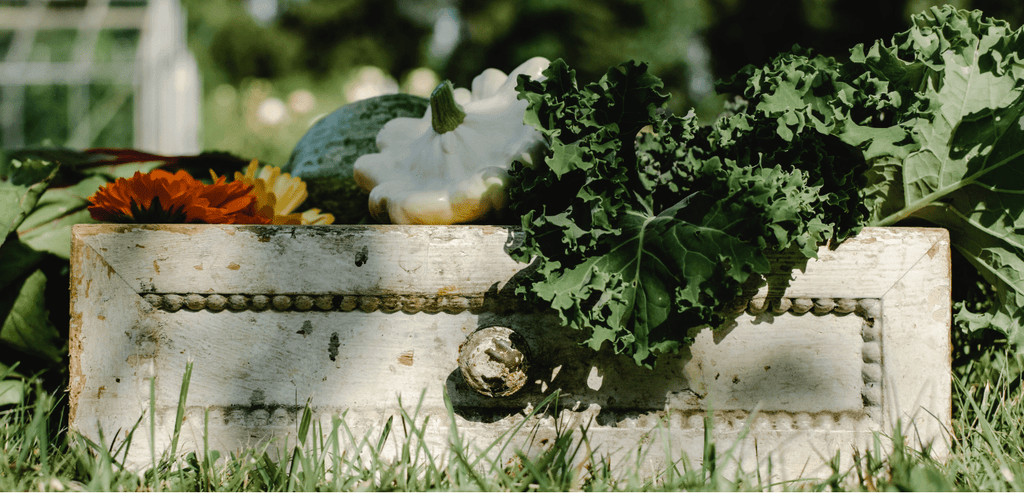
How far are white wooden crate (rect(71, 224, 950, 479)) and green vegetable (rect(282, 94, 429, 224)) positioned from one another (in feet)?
1.98

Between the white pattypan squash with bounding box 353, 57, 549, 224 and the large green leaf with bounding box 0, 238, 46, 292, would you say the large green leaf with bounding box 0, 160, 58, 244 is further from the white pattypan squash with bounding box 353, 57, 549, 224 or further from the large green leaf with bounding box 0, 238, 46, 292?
the white pattypan squash with bounding box 353, 57, 549, 224

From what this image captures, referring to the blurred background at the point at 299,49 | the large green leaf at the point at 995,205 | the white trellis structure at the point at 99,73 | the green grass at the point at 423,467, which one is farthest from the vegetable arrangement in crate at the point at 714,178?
the white trellis structure at the point at 99,73

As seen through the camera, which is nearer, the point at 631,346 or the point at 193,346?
the point at 631,346

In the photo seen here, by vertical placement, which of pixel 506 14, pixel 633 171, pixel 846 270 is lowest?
pixel 846 270

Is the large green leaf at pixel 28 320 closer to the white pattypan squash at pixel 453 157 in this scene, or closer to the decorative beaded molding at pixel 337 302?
the decorative beaded molding at pixel 337 302

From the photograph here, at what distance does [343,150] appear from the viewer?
206cm

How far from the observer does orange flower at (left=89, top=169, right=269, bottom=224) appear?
136 cm

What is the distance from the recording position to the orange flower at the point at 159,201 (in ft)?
4.47

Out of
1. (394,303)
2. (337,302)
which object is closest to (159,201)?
(337,302)

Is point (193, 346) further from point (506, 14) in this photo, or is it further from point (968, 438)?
point (506, 14)

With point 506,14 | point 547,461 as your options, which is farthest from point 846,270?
point 506,14

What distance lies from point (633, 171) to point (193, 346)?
3.31ft

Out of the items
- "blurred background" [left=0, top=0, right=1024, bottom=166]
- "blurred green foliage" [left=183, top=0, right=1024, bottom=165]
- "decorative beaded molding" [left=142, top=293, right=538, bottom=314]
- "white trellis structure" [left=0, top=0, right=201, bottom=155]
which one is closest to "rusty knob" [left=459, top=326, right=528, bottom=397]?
"decorative beaded molding" [left=142, top=293, right=538, bottom=314]

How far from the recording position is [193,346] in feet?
4.25
